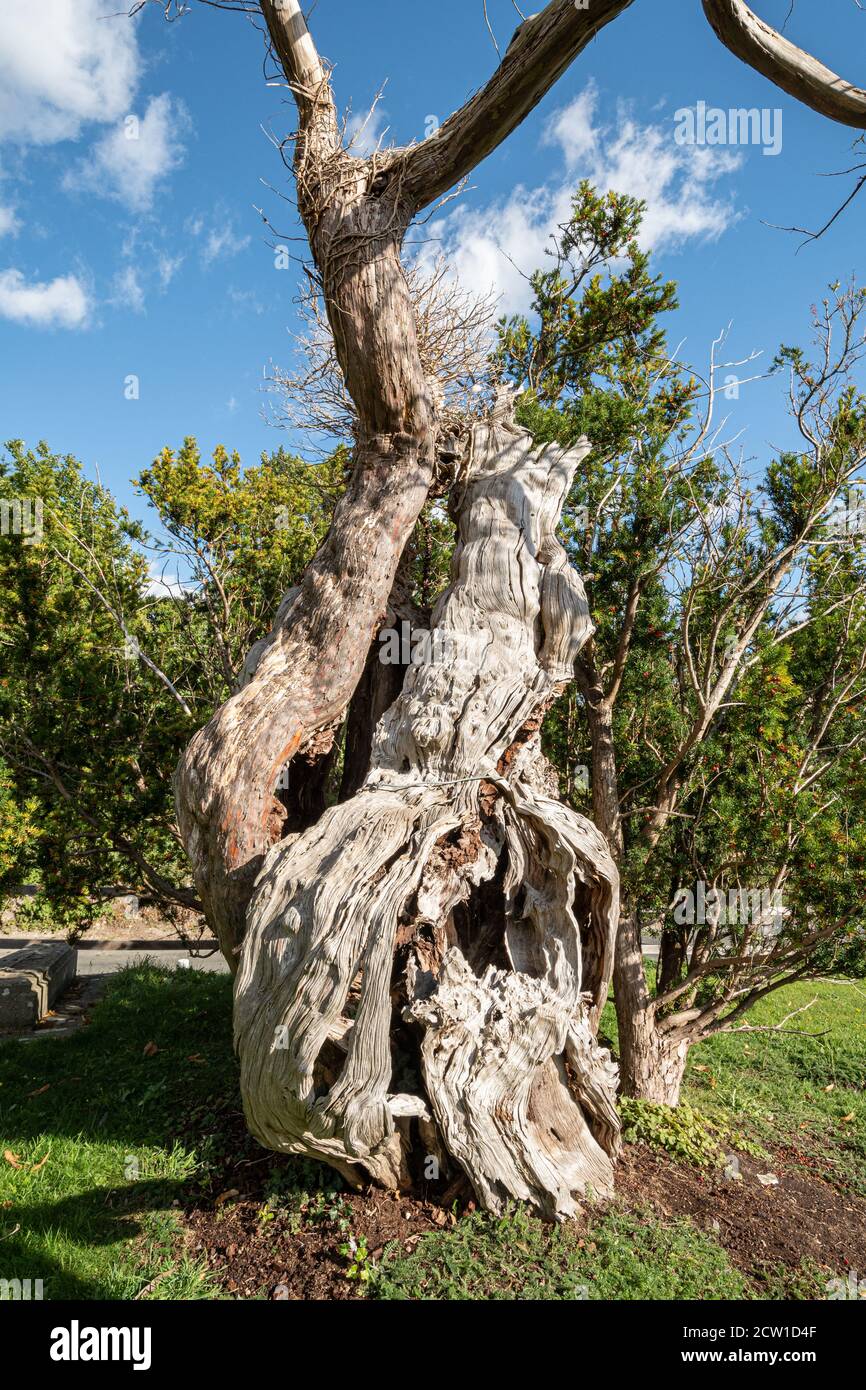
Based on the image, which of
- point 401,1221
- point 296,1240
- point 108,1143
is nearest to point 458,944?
point 401,1221

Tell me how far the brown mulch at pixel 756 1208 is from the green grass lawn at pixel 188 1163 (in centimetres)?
20

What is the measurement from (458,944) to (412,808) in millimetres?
955

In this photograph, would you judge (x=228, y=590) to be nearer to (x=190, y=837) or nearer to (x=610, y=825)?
(x=190, y=837)

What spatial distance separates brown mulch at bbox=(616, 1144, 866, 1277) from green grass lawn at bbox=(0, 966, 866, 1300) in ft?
0.65

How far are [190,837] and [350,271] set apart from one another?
3.25 metres

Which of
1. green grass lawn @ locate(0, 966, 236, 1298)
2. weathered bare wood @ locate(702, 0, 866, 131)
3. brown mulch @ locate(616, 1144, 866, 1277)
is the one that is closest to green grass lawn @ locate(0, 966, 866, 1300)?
green grass lawn @ locate(0, 966, 236, 1298)

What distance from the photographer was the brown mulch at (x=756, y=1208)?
361 cm

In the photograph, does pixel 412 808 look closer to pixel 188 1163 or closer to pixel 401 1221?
pixel 401 1221

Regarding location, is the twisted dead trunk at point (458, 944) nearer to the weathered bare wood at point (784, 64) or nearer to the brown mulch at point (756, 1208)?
the brown mulch at point (756, 1208)

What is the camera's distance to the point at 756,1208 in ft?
13.1

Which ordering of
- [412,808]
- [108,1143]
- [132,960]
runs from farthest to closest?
[132,960]
[108,1143]
[412,808]

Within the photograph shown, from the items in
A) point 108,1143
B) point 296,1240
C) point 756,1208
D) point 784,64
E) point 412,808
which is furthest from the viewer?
point 108,1143

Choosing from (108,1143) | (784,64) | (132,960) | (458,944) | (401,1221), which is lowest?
(132,960)

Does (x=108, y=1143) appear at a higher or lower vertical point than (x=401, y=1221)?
lower
